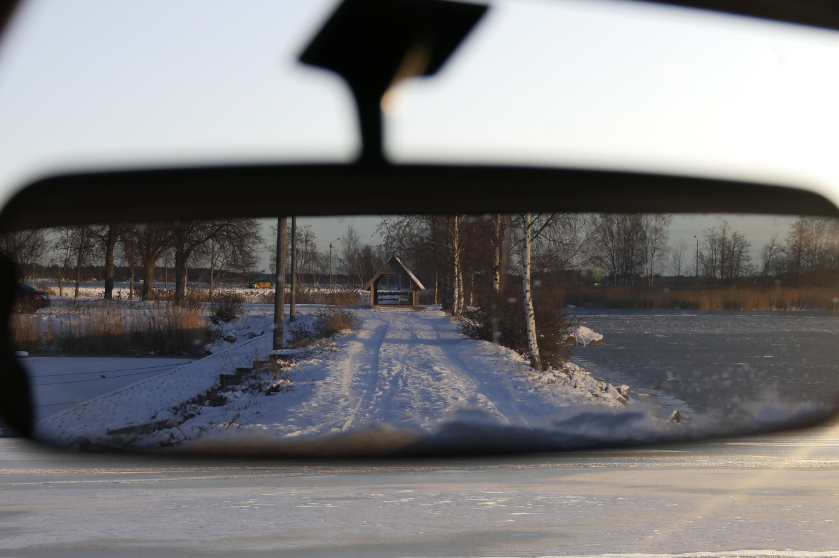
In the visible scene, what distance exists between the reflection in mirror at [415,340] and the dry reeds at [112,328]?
6cm

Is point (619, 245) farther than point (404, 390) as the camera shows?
No

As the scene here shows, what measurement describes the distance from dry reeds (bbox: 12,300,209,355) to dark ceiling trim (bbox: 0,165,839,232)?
9.18ft

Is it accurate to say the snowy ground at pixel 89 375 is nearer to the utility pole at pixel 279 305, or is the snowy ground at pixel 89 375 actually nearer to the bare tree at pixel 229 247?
the utility pole at pixel 279 305

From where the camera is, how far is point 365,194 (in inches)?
83.9

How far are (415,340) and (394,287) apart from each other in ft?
20.2

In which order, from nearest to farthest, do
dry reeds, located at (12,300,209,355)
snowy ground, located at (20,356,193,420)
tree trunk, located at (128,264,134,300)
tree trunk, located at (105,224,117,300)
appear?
tree trunk, located at (105,224,117,300) → tree trunk, located at (128,264,134,300) → dry reeds, located at (12,300,209,355) → snowy ground, located at (20,356,193,420)

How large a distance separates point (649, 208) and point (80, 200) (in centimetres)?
216

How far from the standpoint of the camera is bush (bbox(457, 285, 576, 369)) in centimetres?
1278

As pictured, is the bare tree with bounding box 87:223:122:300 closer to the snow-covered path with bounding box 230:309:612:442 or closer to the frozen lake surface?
the snow-covered path with bounding box 230:309:612:442

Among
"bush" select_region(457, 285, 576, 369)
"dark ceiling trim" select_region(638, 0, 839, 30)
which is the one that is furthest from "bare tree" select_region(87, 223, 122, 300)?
"bush" select_region(457, 285, 576, 369)

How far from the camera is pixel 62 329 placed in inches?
302

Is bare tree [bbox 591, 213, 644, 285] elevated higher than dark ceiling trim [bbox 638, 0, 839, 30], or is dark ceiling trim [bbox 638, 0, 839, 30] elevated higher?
dark ceiling trim [bbox 638, 0, 839, 30]

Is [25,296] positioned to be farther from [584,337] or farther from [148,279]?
[584,337]

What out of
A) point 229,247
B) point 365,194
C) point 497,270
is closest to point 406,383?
point 497,270
